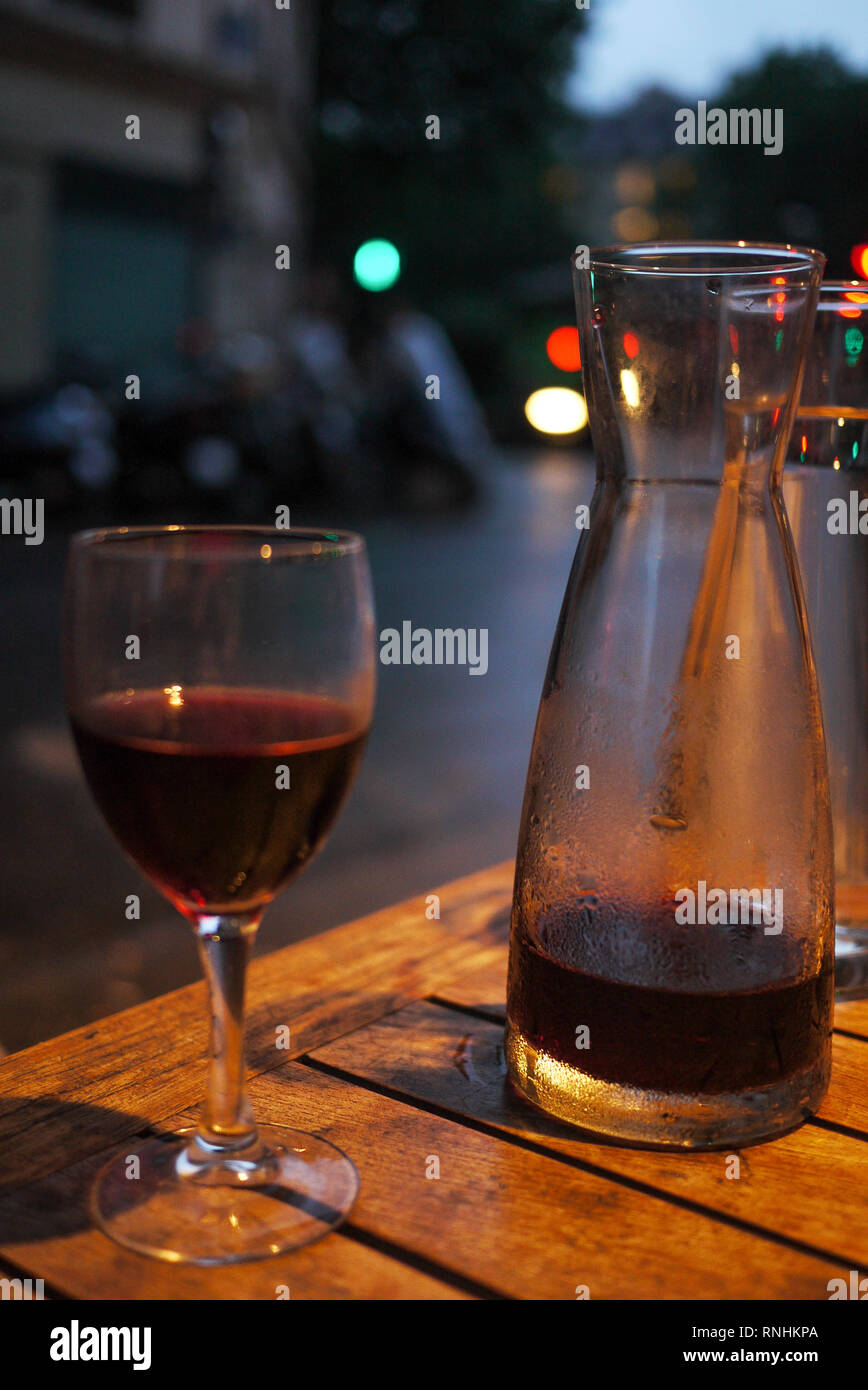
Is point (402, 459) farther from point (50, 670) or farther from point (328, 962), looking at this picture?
point (328, 962)

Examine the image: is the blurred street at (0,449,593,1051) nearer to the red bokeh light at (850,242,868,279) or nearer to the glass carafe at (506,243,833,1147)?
the red bokeh light at (850,242,868,279)

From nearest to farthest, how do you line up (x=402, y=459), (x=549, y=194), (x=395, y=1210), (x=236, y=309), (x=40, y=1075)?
(x=395, y=1210)
(x=40, y=1075)
(x=402, y=459)
(x=236, y=309)
(x=549, y=194)

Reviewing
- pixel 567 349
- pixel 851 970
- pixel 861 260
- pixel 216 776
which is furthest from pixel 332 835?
pixel 216 776

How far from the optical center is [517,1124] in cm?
66

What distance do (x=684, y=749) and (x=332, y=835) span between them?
2.00 meters

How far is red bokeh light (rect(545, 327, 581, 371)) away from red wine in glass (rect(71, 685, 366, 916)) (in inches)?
9.2

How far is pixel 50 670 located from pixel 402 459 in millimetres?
5731

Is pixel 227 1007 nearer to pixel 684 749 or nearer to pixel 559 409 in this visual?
pixel 684 749

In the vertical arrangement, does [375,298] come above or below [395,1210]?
above

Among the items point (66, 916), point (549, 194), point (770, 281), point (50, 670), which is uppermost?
point (549, 194)

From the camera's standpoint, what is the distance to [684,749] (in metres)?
0.63

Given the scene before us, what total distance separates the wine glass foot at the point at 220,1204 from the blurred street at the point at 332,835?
170 cm

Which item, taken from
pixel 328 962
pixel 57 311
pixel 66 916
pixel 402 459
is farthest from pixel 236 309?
pixel 328 962

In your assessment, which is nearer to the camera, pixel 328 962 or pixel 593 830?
pixel 593 830
